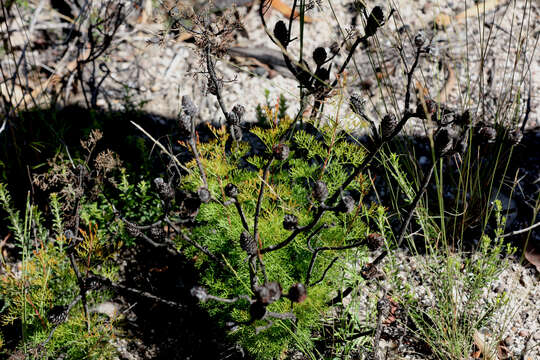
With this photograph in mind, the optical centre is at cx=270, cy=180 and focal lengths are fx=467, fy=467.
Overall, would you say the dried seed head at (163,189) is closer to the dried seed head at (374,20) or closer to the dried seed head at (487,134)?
the dried seed head at (374,20)

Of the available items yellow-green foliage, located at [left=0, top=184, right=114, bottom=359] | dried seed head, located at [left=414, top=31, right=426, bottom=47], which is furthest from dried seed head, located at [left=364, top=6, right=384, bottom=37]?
yellow-green foliage, located at [left=0, top=184, right=114, bottom=359]

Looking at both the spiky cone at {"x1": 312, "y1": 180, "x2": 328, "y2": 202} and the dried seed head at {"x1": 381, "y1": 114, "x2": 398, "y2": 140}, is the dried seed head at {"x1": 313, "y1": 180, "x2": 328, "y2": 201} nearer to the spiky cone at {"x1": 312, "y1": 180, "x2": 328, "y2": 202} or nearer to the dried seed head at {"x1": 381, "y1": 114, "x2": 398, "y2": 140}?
the spiky cone at {"x1": 312, "y1": 180, "x2": 328, "y2": 202}

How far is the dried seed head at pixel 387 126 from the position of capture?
1345 millimetres

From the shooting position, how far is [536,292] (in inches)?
86.7

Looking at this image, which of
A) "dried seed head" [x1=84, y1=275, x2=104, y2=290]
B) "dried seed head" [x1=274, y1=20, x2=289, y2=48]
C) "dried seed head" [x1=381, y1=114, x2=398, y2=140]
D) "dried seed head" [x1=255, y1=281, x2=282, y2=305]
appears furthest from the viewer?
"dried seed head" [x1=84, y1=275, x2=104, y2=290]

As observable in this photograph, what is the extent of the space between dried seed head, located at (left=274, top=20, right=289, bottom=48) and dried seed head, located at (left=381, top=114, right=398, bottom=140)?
402 mm

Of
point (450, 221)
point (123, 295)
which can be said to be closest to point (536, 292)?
point (450, 221)

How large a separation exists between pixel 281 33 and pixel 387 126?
0.44 m

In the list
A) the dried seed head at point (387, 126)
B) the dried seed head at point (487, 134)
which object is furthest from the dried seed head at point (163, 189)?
the dried seed head at point (487, 134)

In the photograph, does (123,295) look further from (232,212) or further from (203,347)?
(232,212)

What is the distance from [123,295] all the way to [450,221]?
1662mm

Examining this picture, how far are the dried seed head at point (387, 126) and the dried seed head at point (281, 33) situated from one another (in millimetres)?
402

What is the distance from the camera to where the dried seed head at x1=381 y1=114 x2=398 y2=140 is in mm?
1345

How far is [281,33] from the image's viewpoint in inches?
57.5
